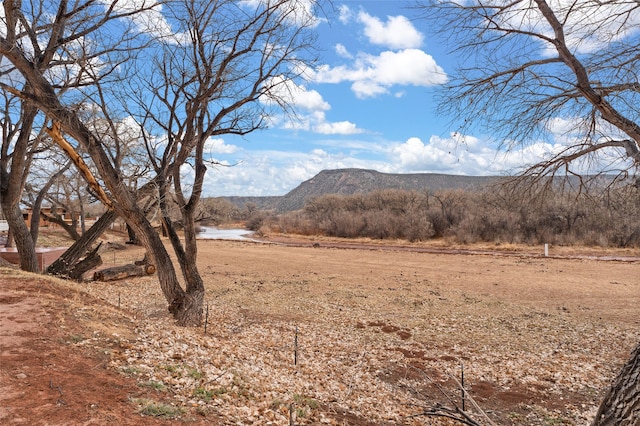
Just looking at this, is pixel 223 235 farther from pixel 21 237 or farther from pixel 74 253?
pixel 21 237

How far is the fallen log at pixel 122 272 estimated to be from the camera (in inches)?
616

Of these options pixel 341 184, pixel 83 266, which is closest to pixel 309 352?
pixel 83 266

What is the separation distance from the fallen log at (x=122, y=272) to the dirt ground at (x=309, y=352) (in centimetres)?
46

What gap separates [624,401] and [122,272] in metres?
16.3

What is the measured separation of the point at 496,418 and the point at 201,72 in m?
8.10

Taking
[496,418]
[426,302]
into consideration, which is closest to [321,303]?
[426,302]

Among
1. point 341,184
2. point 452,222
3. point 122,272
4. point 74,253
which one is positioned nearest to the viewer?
point 74,253

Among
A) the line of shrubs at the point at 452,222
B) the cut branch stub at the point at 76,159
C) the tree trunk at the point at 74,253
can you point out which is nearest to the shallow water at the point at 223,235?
the line of shrubs at the point at 452,222

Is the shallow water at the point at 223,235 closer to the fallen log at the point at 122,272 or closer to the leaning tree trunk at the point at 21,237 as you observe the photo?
the fallen log at the point at 122,272

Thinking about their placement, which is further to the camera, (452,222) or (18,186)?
(452,222)

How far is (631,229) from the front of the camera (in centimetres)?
3750

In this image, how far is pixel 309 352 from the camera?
336 inches

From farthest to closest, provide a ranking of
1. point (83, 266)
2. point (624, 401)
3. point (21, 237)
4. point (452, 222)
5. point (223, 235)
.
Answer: point (223, 235) → point (452, 222) → point (83, 266) → point (21, 237) → point (624, 401)

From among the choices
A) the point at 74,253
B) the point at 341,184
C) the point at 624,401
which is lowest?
the point at 624,401
